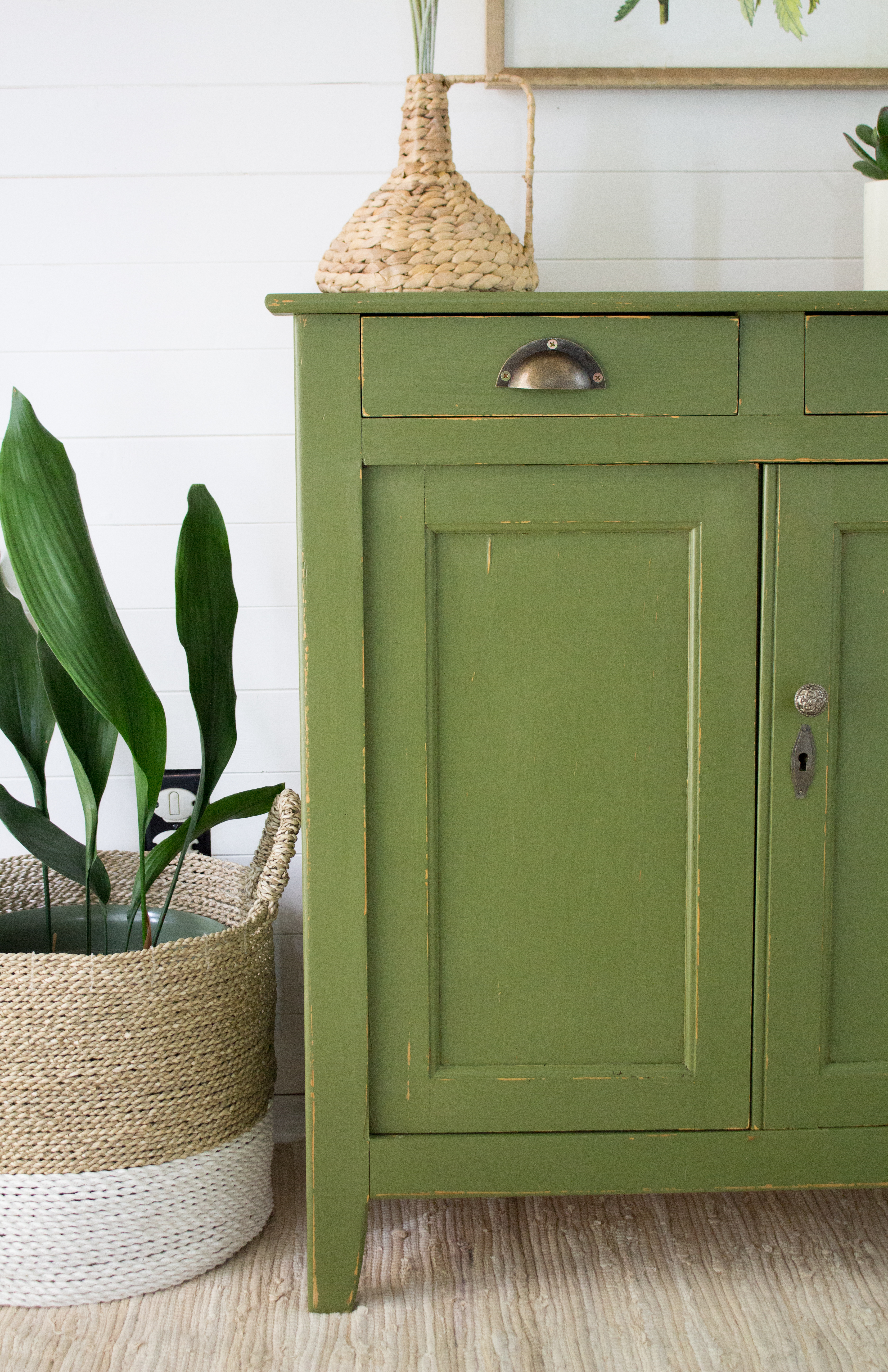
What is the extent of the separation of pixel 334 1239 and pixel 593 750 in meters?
0.56

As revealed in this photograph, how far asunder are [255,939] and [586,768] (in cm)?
43

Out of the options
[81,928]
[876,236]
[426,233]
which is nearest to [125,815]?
[81,928]

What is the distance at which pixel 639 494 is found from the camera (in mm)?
991

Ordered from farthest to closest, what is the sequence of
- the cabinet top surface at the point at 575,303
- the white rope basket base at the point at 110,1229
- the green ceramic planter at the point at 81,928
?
the green ceramic planter at the point at 81,928
the white rope basket base at the point at 110,1229
the cabinet top surface at the point at 575,303

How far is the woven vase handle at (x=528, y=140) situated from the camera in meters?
1.23

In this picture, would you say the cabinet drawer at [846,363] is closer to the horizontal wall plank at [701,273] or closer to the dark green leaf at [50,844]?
the horizontal wall plank at [701,273]

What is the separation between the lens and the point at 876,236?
1258 millimetres

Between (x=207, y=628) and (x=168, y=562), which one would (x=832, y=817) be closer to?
(x=207, y=628)

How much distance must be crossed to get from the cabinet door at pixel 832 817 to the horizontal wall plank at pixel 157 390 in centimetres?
75

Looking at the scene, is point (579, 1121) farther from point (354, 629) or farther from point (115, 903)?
point (115, 903)

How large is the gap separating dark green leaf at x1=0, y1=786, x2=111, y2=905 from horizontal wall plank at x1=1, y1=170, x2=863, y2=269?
73 cm

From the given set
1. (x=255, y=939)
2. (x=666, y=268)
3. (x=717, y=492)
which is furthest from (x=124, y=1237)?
(x=666, y=268)

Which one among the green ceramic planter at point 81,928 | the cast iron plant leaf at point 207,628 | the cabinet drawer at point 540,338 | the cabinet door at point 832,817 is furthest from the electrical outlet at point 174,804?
the cabinet door at point 832,817

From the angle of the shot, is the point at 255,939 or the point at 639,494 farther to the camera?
the point at 255,939
